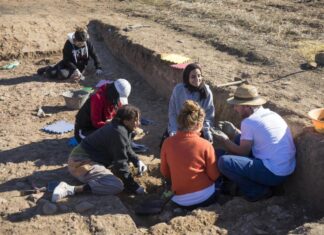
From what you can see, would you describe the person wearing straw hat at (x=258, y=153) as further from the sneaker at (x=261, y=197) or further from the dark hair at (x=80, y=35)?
the dark hair at (x=80, y=35)

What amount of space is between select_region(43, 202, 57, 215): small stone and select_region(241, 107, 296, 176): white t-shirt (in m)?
2.16

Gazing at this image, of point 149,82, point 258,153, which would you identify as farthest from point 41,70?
point 258,153

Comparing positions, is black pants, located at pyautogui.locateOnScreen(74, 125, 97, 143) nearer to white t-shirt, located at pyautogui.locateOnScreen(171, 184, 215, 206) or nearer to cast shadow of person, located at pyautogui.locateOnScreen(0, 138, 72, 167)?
cast shadow of person, located at pyautogui.locateOnScreen(0, 138, 72, 167)

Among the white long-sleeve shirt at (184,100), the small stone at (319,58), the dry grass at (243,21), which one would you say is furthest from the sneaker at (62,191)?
the small stone at (319,58)

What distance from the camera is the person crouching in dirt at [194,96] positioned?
6293 mm

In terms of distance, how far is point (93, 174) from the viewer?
5.68 metres

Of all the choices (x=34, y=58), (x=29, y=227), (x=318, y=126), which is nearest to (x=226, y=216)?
(x=318, y=126)

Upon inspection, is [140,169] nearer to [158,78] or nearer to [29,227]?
[29,227]

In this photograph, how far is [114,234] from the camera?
16.3ft

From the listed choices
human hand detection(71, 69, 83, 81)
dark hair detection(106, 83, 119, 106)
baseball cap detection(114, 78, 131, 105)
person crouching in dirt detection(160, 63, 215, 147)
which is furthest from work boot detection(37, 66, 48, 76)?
person crouching in dirt detection(160, 63, 215, 147)

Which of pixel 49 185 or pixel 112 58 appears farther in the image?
pixel 112 58

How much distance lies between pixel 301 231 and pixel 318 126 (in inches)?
57.3

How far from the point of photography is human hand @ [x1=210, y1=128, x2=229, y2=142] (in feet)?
19.2

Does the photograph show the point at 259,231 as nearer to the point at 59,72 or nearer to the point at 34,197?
the point at 34,197
